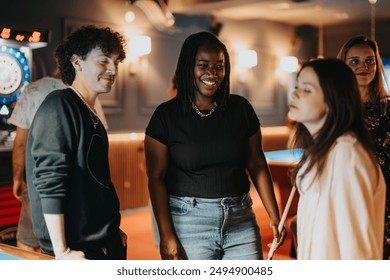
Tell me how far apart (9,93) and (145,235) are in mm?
1773

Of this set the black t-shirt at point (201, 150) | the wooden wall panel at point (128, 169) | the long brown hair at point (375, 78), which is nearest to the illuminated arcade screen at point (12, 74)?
the black t-shirt at point (201, 150)

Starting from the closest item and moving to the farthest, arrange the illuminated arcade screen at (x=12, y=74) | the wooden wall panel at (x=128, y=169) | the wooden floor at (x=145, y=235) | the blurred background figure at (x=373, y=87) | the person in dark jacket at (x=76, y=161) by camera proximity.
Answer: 1. the person in dark jacket at (x=76, y=161)
2. the blurred background figure at (x=373, y=87)
3. the illuminated arcade screen at (x=12, y=74)
4. the wooden floor at (x=145, y=235)
5. the wooden wall panel at (x=128, y=169)

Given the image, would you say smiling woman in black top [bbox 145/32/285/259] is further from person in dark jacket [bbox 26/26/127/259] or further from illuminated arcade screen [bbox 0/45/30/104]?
illuminated arcade screen [bbox 0/45/30/104]

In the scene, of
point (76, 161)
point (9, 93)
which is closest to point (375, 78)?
point (76, 161)

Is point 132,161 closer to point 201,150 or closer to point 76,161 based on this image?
point 201,150

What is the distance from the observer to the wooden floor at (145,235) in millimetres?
3170

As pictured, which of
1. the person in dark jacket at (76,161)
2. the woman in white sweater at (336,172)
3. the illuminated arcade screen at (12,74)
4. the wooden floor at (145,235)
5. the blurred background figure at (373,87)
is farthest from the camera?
the wooden floor at (145,235)

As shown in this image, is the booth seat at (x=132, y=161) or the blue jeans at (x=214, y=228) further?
the booth seat at (x=132, y=161)

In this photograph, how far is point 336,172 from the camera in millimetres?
1190

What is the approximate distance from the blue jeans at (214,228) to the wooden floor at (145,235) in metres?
1.04

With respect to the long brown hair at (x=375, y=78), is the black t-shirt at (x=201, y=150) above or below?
below

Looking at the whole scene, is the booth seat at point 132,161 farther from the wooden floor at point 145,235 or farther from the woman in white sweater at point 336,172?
the woman in white sweater at point 336,172

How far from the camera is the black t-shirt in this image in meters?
1.61

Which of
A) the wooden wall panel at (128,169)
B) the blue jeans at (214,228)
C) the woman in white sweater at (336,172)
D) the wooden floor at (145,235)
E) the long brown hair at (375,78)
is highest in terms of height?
the long brown hair at (375,78)
